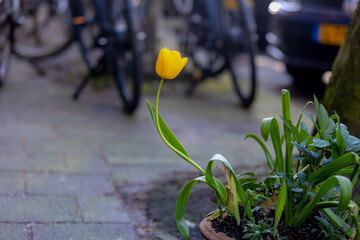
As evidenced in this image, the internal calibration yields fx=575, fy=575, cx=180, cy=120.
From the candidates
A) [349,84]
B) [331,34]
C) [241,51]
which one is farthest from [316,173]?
[331,34]

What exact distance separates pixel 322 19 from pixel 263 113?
124 cm

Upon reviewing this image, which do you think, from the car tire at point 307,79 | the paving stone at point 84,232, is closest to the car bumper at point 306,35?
the car tire at point 307,79

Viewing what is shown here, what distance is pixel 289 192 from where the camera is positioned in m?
1.88

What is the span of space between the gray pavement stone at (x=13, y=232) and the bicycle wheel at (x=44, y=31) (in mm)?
3443

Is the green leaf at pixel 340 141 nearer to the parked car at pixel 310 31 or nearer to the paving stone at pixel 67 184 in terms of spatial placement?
the paving stone at pixel 67 184

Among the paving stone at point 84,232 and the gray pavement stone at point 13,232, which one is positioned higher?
the gray pavement stone at point 13,232

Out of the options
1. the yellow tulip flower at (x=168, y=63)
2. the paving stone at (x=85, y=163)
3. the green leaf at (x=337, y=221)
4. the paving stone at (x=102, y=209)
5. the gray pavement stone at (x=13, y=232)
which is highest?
the yellow tulip flower at (x=168, y=63)

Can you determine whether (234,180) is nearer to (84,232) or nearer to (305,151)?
(305,151)

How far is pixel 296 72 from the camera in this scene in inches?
247

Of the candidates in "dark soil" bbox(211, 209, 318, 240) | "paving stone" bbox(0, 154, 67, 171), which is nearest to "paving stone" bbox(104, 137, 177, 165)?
"paving stone" bbox(0, 154, 67, 171)

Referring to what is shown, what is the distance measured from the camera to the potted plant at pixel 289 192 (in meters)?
1.76

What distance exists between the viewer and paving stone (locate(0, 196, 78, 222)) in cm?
251

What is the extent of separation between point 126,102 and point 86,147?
893 millimetres

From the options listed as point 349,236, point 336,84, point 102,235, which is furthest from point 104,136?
point 349,236
